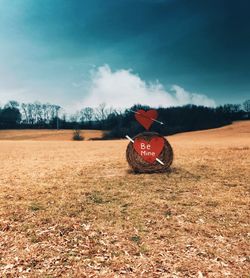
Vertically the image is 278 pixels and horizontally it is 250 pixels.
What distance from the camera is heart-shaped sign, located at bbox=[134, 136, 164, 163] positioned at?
13.1 meters

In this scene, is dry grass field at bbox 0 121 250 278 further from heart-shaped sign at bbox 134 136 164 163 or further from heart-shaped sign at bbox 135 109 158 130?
heart-shaped sign at bbox 135 109 158 130

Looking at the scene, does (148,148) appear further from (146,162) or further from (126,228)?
(126,228)

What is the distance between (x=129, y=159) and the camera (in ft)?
43.6

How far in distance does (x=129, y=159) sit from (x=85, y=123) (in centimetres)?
8947

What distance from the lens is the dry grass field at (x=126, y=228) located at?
4.85 metres

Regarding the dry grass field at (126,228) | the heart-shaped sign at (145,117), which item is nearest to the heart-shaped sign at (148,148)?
the heart-shaped sign at (145,117)

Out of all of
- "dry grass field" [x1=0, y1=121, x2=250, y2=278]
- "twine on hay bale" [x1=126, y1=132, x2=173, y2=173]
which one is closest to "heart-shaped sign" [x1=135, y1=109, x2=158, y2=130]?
"twine on hay bale" [x1=126, y1=132, x2=173, y2=173]

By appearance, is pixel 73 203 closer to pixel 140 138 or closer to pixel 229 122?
pixel 140 138

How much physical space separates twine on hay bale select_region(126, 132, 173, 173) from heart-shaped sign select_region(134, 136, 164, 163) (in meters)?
0.12

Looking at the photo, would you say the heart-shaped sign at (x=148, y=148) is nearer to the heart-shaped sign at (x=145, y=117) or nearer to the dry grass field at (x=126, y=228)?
the heart-shaped sign at (x=145, y=117)

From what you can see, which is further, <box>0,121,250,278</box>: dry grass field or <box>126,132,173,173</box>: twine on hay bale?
<box>126,132,173,173</box>: twine on hay bale

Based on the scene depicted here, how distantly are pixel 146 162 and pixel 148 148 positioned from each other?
0.56m

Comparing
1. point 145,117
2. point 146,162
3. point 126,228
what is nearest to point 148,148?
point 146,162

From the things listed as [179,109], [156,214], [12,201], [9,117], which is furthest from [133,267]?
[9,117]
